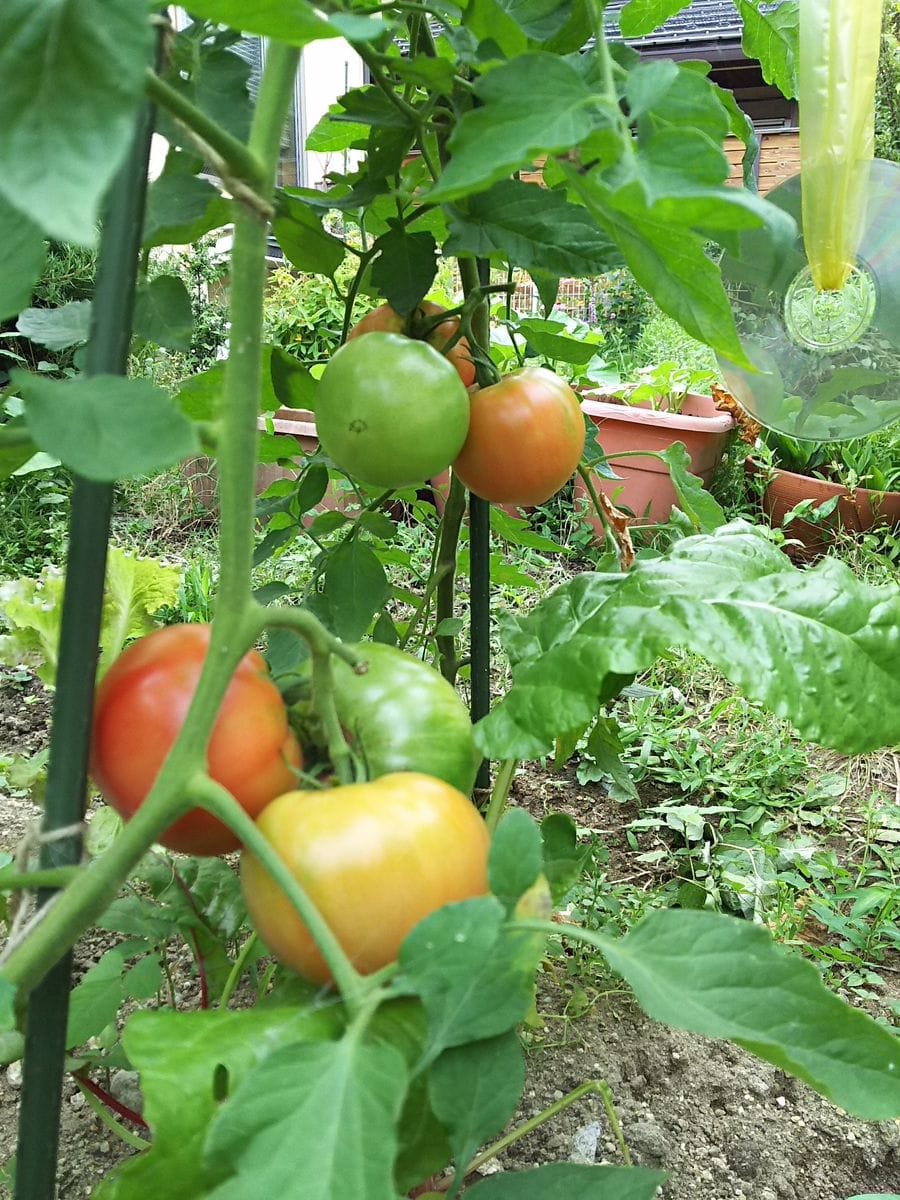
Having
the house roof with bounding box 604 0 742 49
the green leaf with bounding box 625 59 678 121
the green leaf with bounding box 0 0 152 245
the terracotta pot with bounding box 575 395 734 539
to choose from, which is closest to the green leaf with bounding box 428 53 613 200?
the green leaf with bounding box 625 59 678 121

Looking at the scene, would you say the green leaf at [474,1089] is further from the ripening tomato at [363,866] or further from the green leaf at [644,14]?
the green leaf at [644,14]

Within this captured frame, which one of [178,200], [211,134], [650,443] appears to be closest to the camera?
[211,134]

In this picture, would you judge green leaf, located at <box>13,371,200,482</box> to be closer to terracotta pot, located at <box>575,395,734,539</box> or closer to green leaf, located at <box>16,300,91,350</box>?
green leaf, located at <box>16,300,91,350</box>

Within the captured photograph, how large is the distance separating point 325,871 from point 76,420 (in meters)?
0.22

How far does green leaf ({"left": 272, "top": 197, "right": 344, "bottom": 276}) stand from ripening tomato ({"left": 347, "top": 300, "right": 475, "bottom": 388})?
6 cm

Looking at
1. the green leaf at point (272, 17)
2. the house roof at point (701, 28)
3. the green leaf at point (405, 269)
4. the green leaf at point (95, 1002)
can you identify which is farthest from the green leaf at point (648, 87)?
the house roof at point (701, 28)

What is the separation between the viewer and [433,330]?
0.90m

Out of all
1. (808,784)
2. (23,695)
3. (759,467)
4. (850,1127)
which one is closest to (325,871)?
(850,1127)

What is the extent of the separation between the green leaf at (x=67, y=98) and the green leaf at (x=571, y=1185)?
1.72 ft

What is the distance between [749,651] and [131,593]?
0.48 meters

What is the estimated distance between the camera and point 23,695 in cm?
202

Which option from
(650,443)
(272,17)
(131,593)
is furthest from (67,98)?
(650,443)

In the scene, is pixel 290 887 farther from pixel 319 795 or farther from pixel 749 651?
pixel 749 651

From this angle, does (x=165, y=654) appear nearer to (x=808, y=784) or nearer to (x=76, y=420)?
(x=76, y=420)
